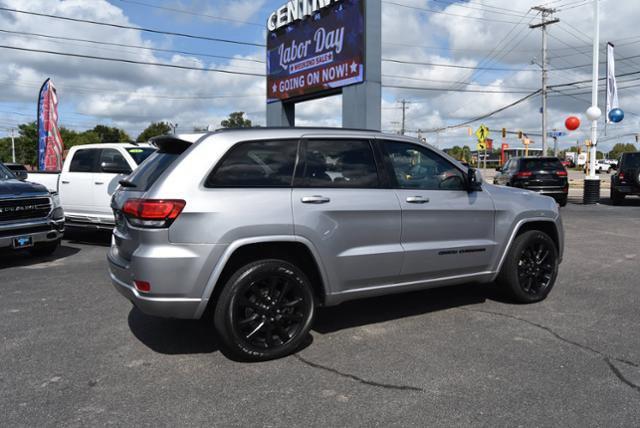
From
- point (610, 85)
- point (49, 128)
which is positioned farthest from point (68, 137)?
point (610, 85)

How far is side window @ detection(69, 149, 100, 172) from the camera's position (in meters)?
9.76

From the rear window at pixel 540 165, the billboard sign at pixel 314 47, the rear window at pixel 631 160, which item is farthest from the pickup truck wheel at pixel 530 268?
the rear window at pixel 631 160

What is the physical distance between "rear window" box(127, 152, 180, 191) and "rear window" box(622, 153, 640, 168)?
16.9 metres

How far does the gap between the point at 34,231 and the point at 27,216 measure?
248 millimetres

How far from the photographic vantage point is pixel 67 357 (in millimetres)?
3965

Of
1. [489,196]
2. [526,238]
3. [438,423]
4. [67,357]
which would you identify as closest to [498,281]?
[526,238]

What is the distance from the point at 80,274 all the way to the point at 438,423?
5681mm

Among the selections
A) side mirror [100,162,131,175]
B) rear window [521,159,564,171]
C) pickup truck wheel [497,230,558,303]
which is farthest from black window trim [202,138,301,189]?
rear window [521,159,564,171]

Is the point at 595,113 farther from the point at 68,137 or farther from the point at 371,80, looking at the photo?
the point at 68,137

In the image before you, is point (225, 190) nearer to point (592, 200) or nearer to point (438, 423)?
point (438, 423)

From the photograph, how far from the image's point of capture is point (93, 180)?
374 inches

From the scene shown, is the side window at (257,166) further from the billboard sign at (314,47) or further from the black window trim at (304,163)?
the billboard sign at (314,47)

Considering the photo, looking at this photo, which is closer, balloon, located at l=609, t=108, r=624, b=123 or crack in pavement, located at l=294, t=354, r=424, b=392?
crack in pavement, located at l=294, t=354, r=424, b=392

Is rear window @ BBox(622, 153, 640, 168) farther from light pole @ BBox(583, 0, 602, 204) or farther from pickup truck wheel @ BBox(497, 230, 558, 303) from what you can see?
pickup truck wheel @ BBox(497, 230, 558, 303)
